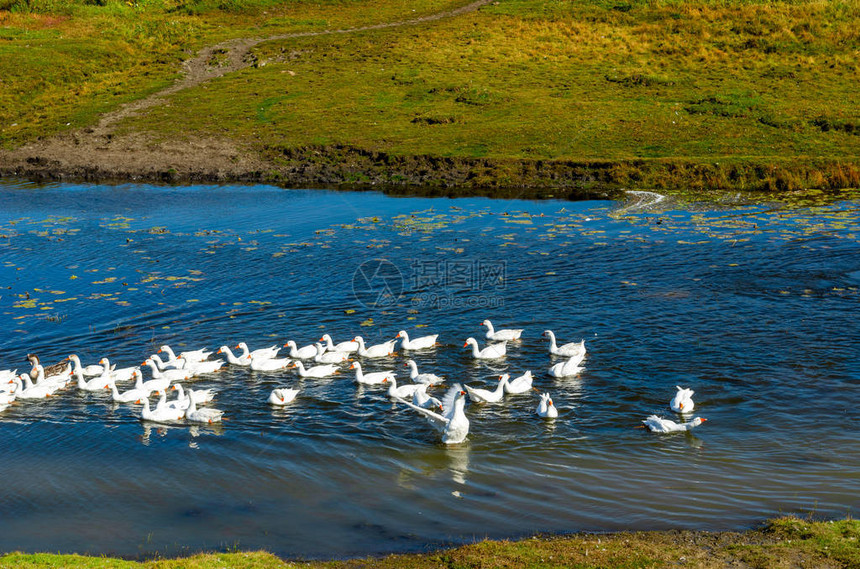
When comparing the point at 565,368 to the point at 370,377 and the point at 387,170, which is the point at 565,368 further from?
the point at 387,170

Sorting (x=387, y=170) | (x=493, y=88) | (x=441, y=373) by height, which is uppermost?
(x=493, y=88)

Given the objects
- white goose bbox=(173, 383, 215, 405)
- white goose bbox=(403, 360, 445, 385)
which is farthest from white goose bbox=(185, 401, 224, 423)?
white goose bbox=(403, 360, 445, 385)

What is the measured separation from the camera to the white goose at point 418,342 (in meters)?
24.2

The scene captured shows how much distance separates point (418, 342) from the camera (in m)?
24.3

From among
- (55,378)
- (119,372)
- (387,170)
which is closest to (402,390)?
(119,372)

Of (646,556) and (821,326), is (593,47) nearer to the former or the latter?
(821,326)

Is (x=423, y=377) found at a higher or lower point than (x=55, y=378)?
lower

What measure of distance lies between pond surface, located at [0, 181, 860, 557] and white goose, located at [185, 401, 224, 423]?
0.37 metres

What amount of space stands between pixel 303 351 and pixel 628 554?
1292 cm

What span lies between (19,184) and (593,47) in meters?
47.8

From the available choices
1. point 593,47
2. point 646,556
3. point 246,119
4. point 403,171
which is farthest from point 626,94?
point 646,556

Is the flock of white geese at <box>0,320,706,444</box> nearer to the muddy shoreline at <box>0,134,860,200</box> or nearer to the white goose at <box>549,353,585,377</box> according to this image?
the white goose at <box>549,353,585,377</box>

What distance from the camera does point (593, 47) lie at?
69812 millimetres

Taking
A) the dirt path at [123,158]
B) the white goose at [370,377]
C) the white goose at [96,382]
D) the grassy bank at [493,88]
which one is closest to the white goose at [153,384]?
the white goose at [96,382]
